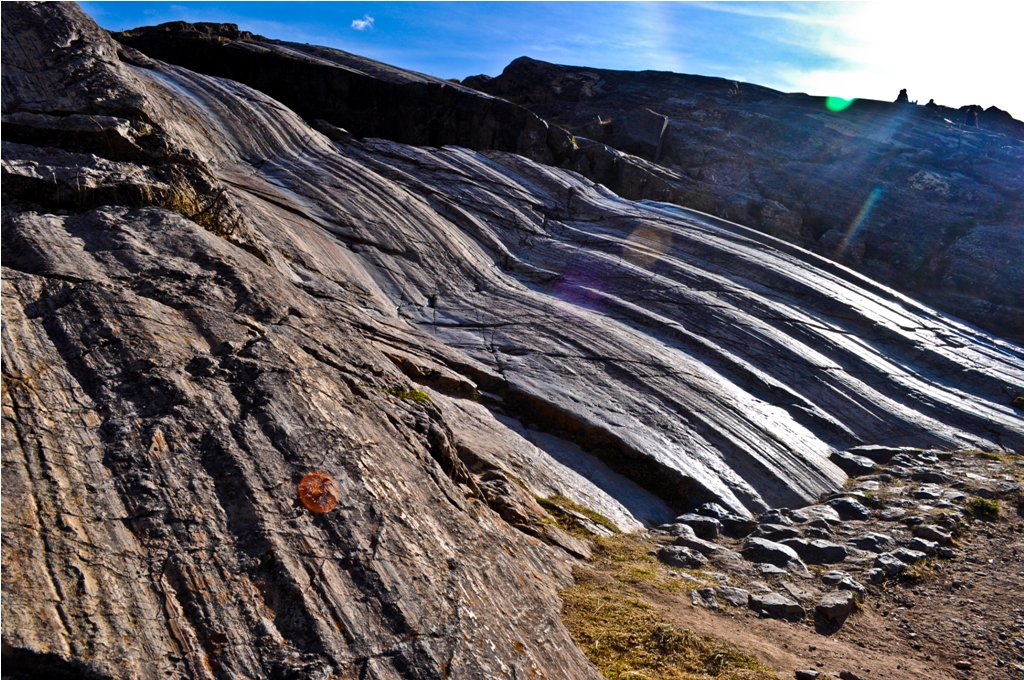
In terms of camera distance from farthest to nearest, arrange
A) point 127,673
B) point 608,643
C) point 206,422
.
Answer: point 608,643
point 206,422
point 127,673

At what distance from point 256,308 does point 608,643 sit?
19.1ft

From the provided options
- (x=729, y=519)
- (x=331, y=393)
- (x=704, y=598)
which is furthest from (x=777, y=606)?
(x=331, y=393)

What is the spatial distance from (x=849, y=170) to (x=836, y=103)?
44.0ft

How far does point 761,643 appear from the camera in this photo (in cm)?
910

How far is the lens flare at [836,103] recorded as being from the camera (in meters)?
52.4

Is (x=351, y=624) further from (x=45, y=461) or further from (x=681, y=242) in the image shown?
(x=681, y=242)

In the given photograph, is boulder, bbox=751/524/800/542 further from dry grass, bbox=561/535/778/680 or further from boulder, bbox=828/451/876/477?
boulder, bbox=828/451/876/477

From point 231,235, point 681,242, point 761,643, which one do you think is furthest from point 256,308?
point 681,242

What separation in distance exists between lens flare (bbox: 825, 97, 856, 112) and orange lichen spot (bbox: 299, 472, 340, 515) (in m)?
54.7

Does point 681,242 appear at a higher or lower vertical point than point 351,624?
higher

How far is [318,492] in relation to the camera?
682 cm

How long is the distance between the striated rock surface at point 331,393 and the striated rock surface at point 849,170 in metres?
12.2

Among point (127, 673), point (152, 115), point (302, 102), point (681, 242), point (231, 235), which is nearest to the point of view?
point (127, 673)

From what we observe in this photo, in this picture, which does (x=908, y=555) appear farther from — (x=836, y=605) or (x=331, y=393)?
(x=331, y=393)
